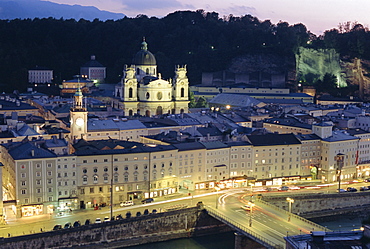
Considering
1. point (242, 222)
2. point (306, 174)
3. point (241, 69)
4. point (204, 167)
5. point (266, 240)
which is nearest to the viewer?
point (266, 240)

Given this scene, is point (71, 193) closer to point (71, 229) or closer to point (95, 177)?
point (95, 177)

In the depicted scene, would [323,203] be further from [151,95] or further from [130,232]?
[151,95]

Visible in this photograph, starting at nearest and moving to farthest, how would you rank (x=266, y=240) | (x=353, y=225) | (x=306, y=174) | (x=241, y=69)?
(x=266, y=240) < (x=353, y=225) < (x=306, y=174) < (x=241, y=69)

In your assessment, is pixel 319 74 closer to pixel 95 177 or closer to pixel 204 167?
pixel 204 167

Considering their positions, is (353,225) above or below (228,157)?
below

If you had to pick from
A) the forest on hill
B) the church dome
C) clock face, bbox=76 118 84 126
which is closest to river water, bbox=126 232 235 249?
clock face, bbox=76 118 84 126

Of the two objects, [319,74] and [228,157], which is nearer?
[228,157]

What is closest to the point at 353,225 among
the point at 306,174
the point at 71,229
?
Answer: the point at 306,174

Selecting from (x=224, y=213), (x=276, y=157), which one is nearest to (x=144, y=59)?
(x=276, y=157)
